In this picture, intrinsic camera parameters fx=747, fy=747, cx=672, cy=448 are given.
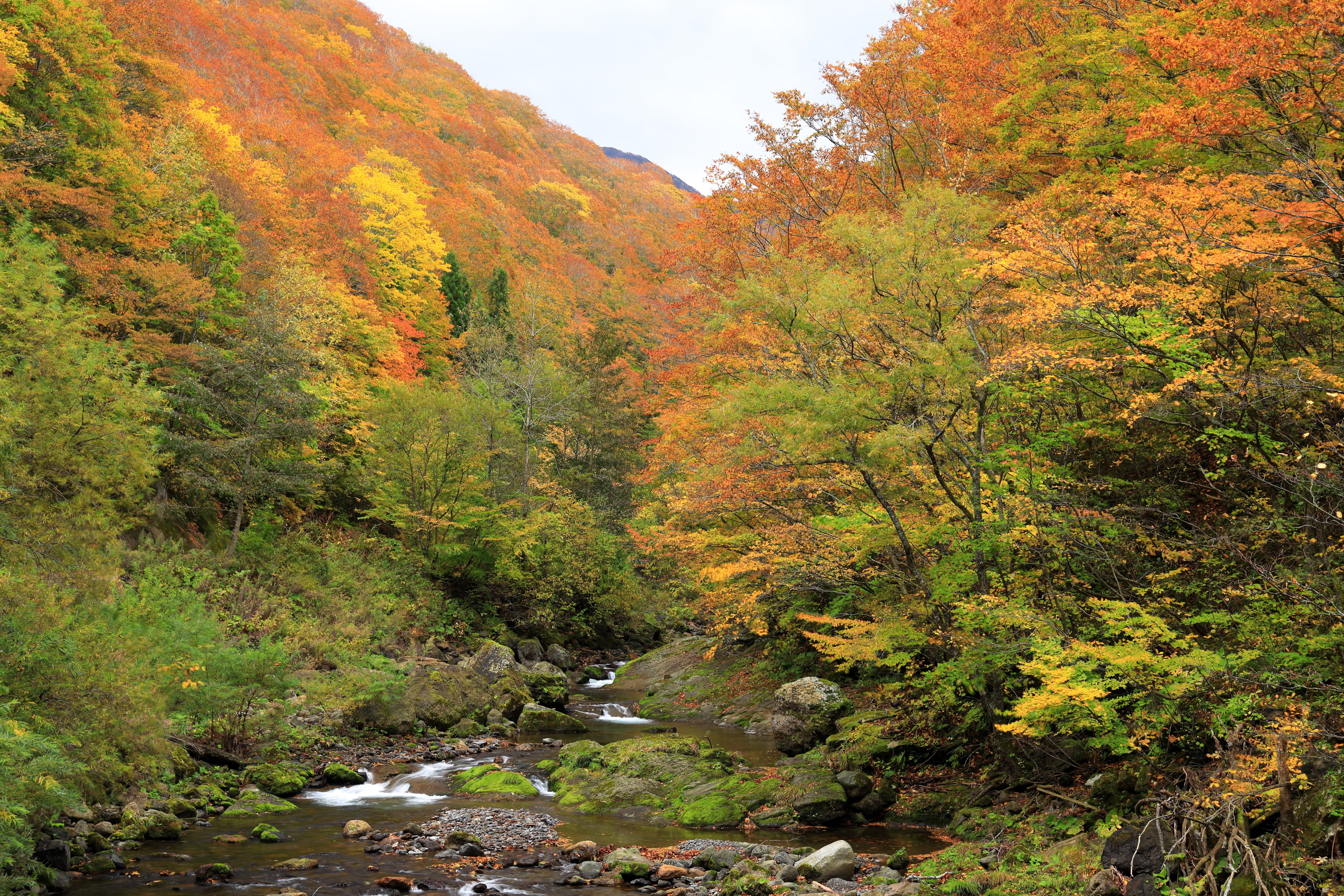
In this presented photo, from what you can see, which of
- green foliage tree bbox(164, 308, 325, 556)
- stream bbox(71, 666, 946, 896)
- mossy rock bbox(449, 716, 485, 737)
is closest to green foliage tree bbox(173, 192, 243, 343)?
green foliage tree bbox(164, 308, 325, 556)

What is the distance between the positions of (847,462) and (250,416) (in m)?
16.4

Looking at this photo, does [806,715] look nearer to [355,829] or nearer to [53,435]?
[355,829]

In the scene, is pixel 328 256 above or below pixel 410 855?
above

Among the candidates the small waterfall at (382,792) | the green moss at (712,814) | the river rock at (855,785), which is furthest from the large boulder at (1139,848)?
the small waterfall at (382,792)

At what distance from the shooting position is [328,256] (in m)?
31.1

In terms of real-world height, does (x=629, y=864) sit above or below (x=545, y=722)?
above

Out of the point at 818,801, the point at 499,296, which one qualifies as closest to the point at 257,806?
the point at 818,801

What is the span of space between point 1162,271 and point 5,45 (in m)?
22.7

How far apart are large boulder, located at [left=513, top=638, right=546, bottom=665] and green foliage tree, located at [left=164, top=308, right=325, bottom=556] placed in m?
8.69

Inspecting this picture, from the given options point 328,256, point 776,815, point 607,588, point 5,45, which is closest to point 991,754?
point 776,815

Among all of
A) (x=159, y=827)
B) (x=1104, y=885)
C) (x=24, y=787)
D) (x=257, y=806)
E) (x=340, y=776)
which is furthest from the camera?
(x=340, y=776)

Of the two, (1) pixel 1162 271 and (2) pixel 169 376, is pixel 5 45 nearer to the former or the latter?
(2) pixel 169 376

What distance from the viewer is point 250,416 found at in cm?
2014

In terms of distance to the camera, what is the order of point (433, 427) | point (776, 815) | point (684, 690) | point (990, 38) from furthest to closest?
point (433, 427)
point (684, 690)
point (990, 38)
point (776, 815)
